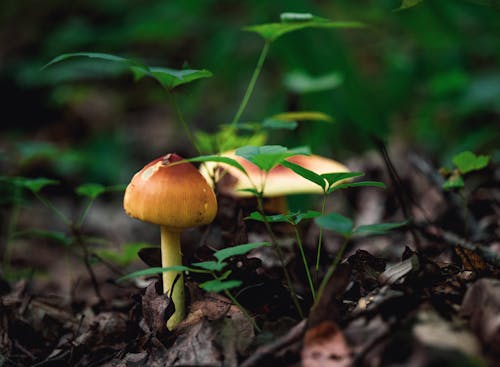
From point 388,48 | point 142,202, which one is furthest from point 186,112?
point 142,202

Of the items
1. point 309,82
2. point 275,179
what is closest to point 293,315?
point 275,179

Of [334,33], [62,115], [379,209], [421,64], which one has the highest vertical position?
[334,33]

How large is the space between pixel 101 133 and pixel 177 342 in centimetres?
530

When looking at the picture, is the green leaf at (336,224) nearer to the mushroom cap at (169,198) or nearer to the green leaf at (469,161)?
the mushroom cap at (169,198)

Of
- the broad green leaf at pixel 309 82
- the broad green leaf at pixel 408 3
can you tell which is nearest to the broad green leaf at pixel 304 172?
the broad green leaf at pixel 408 3

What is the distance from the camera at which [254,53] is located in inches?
171

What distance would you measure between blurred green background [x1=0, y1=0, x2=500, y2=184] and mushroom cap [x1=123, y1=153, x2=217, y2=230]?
33 cm

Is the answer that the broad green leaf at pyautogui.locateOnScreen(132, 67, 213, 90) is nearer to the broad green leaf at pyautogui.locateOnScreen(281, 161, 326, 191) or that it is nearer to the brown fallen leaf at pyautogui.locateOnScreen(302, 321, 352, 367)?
the broad green leaf at pyautogui.locateOnScreen(281, 161, 326, 191)

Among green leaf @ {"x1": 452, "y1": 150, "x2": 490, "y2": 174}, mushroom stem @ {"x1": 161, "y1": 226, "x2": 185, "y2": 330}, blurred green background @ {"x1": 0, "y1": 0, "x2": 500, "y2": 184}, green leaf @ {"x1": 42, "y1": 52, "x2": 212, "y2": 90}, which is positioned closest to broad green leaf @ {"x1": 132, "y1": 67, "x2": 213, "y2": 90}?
green leaf @ {"x1": 42, "y1": 52, "x2": 212, "y2": 90}

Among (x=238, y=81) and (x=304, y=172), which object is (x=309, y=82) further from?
(x=238, y=81)

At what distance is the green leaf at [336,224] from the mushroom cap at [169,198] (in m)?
0.39

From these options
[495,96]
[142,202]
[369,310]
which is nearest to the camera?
[369,310]

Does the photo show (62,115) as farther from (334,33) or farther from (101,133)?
(334,33)

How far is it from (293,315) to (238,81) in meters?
5.26
